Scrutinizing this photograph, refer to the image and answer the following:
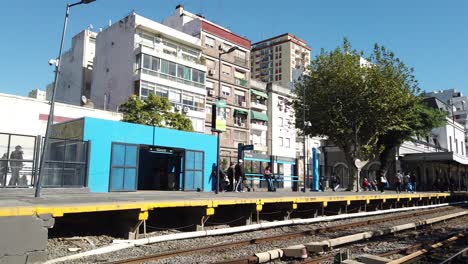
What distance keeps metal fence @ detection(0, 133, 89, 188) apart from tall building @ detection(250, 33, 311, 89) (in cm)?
9018

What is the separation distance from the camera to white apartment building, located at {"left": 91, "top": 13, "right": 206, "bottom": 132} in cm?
4241

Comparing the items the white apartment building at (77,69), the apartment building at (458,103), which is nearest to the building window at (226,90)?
the white apartment building at (77,69)

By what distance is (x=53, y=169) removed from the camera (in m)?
16.4

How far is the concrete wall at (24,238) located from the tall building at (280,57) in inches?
3924

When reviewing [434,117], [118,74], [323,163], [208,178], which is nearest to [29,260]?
[208,178]

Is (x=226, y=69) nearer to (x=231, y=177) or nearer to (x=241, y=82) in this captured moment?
(x=241, y=82)

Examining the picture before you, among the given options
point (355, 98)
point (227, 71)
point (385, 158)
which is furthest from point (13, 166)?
point (227, 71)

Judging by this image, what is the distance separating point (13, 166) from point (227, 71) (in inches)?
1675

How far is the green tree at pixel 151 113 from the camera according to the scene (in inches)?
1345

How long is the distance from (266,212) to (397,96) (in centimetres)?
2213

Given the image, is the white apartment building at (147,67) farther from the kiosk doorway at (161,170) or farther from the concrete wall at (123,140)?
the concrete wall at (123,140)

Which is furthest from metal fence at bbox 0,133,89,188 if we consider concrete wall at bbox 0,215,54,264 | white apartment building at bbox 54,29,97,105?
white apartment building at bbox 54,29,97,105

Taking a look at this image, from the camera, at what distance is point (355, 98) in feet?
108

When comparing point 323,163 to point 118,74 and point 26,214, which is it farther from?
point 26,214
